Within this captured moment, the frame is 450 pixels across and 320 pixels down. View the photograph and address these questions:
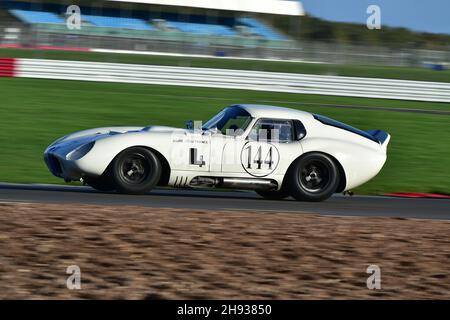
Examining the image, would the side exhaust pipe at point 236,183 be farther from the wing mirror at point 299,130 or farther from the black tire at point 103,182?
the black tire at point 103,182

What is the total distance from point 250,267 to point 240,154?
3.92 meters

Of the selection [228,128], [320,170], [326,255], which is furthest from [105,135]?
[326,255]

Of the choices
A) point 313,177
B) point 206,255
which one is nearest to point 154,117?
point 313,177

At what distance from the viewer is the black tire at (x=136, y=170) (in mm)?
9922

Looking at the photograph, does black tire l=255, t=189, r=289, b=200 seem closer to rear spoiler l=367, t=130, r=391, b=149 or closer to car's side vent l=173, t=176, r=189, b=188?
car's side vent l=173, t=176, r=189, b=188

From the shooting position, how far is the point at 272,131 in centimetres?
1056

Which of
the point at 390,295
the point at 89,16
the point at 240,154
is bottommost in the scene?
the point at 390,295

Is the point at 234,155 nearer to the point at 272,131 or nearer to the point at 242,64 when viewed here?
the point at 272,131

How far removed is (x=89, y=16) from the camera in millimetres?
51031

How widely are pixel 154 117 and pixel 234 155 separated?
9.83 metres

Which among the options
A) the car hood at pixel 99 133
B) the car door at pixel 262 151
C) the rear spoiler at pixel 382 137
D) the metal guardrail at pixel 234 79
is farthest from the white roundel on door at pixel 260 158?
the metal guardrail at pixel 234 79

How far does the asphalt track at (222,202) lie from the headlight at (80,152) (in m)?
0.50

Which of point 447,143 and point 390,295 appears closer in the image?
point 390,295

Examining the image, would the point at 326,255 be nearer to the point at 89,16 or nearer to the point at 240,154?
the point at 240,154
